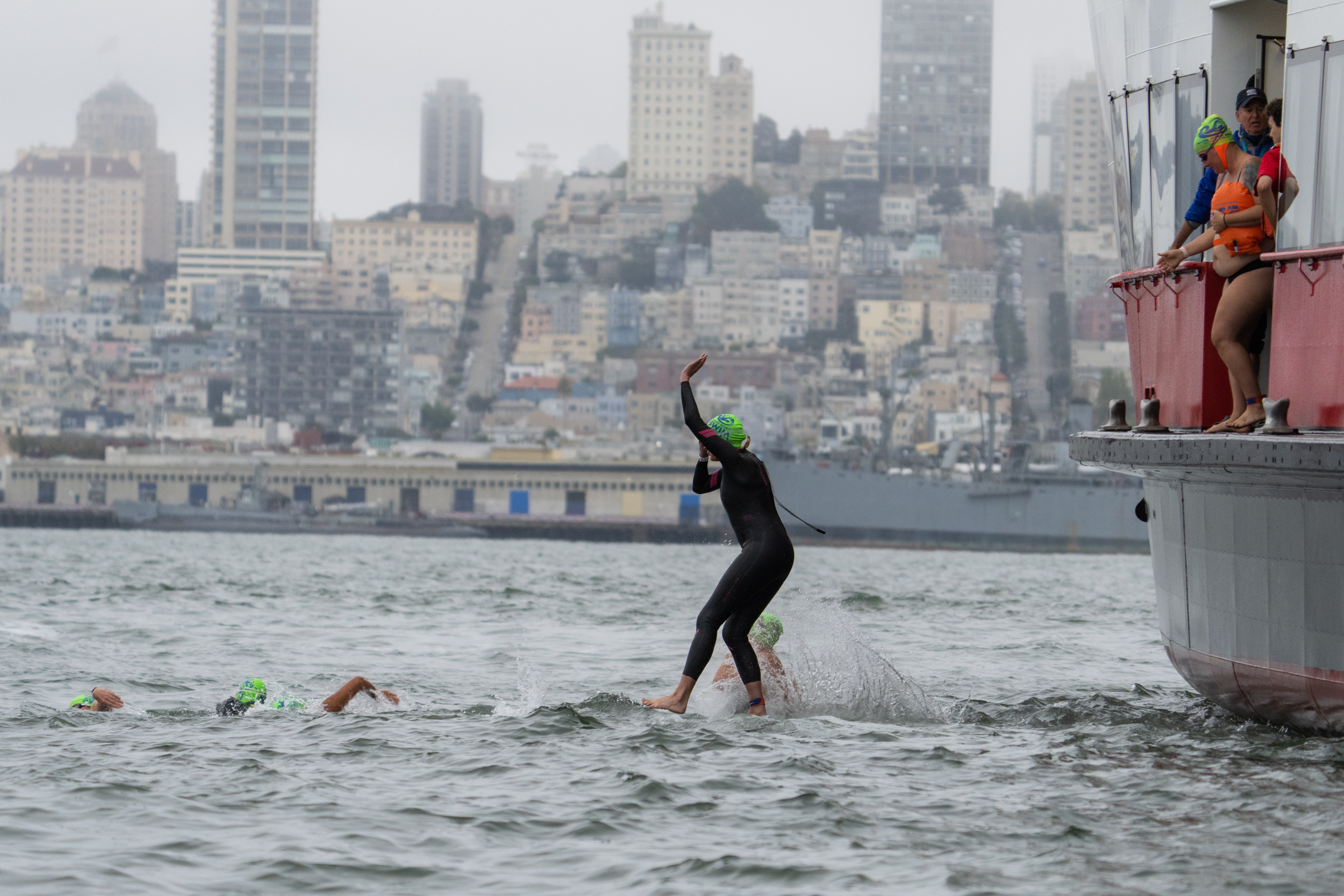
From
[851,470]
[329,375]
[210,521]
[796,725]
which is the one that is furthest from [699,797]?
[329,375]

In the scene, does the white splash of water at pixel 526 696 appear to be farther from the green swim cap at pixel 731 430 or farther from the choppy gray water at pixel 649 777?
the green swim cap at pixel 731 430

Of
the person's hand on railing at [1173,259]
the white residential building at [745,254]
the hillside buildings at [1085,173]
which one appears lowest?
the person's hand on railing at [1173,259]

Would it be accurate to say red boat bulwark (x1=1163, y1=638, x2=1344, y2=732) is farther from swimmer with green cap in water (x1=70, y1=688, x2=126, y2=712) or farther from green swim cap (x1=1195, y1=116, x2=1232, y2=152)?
swimmer with green cap in water (x1=70, y1=688, x2=126, y2=712)

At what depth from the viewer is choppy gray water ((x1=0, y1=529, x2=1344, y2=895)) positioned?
6.13 m

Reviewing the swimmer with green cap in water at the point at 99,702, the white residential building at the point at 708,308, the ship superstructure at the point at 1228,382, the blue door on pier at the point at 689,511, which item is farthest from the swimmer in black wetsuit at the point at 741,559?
the white residential building at the point at 708,308

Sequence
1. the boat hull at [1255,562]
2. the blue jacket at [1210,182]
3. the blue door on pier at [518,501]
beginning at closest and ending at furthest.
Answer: the boat hull at [1255,562], the blue jacket at [1210,182], the blue door on pier at [518,501]

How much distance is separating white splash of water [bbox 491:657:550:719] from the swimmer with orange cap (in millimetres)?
4467

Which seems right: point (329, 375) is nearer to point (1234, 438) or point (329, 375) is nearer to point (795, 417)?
point (795, 417)

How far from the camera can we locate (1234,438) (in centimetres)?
814

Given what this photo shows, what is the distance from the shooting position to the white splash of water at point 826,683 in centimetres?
980

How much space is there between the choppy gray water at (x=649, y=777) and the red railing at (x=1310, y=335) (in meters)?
1.78

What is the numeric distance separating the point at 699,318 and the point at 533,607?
5602 inches

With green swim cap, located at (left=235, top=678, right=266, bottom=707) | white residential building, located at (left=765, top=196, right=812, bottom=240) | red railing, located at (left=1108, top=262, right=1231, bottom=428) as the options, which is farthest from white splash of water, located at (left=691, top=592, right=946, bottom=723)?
white residential building, located at (left=765, top=196, right=812, bottom=240)

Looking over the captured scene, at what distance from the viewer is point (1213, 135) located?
9.05 m
